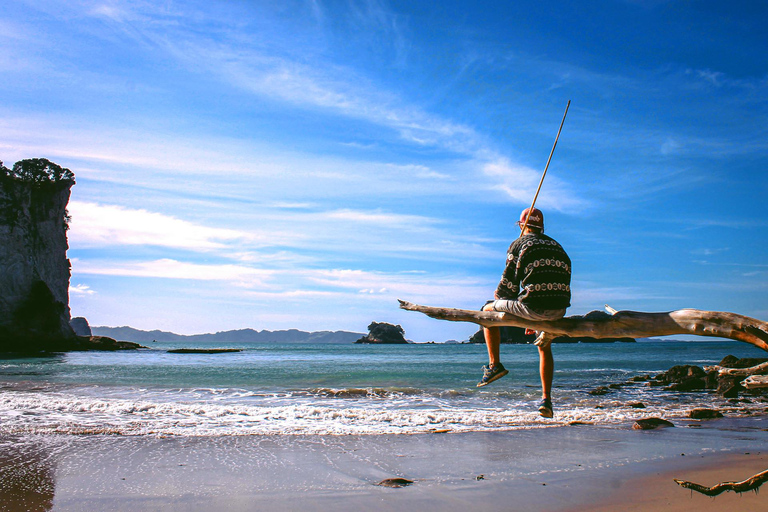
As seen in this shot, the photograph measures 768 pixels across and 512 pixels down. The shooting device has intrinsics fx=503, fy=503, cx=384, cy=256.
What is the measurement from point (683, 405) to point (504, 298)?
16.1 metres

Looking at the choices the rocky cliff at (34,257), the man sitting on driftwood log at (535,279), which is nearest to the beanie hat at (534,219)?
the man sitting on driftwood log at (535,279)

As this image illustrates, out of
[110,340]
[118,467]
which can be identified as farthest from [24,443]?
[110,340]

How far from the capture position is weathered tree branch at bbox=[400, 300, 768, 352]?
3.82 m

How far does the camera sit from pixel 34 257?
168ft

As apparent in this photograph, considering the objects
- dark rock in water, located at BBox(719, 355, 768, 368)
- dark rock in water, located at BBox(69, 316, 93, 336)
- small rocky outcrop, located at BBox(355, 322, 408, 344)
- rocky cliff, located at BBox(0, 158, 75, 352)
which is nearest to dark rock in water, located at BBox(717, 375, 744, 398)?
dark rock in water, located at BBox(719, 355, 768, 368)

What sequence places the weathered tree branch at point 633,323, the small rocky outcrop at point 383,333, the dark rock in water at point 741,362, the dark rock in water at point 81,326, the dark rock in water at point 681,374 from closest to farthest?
1. the weathered tree branch at point 633,323
2. the dark rock in water at point 681,374
3. the dark rock in water at point 741,362
4. the dark rock in water at point 81,326
5. the small rocky outcrop at point 383,333

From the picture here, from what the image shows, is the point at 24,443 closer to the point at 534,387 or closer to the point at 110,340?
the point at 534,387

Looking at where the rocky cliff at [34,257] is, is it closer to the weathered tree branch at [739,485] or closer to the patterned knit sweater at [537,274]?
the patterned knit sweater at [537,274]

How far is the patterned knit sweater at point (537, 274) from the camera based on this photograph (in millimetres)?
4531

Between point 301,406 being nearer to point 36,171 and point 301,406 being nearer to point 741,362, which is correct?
point 741,362

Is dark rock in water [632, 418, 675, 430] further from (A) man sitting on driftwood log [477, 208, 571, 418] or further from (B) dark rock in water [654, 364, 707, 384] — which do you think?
(B) dark rock in water [654, 364, 707, 384]

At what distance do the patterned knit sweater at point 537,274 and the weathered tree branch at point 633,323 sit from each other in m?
0.20

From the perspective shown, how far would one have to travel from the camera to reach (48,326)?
172 ft

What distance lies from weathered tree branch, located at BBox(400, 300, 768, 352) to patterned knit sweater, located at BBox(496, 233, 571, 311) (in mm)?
198
